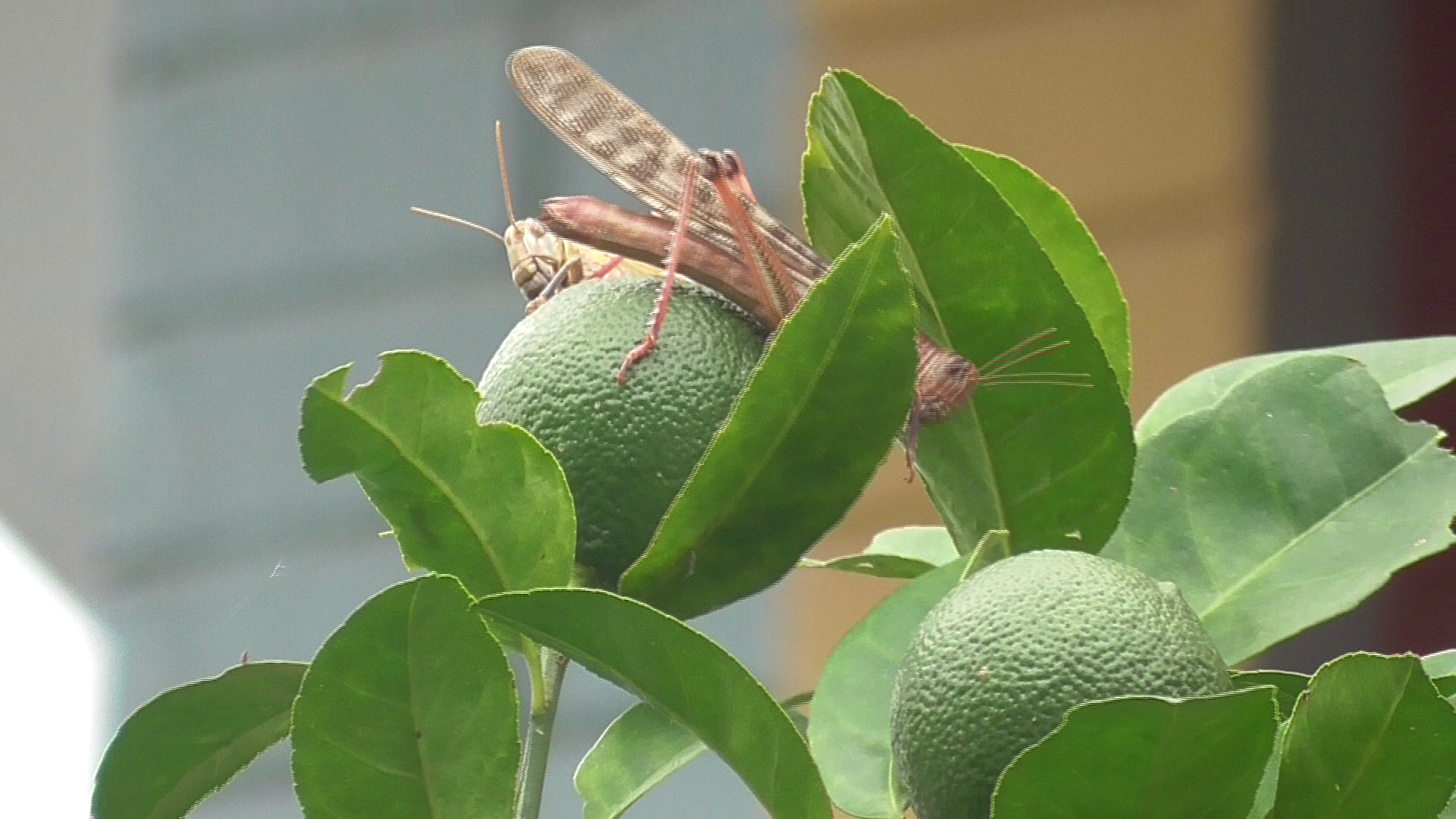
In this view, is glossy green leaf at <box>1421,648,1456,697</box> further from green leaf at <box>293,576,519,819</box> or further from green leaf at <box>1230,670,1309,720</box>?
green leaf at <box>293,576,519,819</box>

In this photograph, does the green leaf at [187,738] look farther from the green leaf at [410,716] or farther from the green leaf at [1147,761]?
the green leaf at [1147,761]

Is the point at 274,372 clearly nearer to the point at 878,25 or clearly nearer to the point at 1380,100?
the point at 878,25

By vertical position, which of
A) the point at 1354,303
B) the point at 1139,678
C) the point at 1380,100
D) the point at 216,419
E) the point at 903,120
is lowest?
the point at 216,419

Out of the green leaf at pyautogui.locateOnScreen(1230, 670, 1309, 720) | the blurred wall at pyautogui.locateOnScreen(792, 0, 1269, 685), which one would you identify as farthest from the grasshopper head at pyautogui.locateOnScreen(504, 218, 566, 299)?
the blurred wall at pyautogui.locateOnScreen(792, 0, 1269, 685)

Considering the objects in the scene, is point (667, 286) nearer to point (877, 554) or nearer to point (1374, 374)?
point (877, 554)

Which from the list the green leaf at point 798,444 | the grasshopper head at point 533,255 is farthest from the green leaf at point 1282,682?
the grasshopper head at point 533,255

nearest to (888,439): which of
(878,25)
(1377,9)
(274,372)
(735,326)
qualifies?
(735,326)
